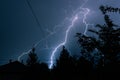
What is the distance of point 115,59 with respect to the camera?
17.2 meters

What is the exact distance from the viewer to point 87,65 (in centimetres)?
1398

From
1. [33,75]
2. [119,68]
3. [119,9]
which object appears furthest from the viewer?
[33,75]

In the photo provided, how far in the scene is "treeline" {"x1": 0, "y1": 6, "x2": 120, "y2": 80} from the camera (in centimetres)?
1177

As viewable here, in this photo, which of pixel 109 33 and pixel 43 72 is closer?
pixel 43 72

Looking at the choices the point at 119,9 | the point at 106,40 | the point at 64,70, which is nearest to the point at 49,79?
the point at 64,70

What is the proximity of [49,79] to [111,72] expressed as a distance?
5.73 m

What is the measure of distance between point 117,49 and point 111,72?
7549mm

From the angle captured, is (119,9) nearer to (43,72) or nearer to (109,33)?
(43,72)

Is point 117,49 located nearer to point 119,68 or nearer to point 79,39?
point 79,39

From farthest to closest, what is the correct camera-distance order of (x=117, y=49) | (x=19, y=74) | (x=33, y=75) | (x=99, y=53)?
(x=19, y=74) → (x=99, y=53) → (x=117, y=49) → (x=33, y=75)

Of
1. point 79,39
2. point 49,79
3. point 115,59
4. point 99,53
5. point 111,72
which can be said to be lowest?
point 111,72

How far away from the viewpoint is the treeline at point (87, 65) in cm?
1177

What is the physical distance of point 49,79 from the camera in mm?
15172

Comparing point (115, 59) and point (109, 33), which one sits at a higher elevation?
point (109, 33)
